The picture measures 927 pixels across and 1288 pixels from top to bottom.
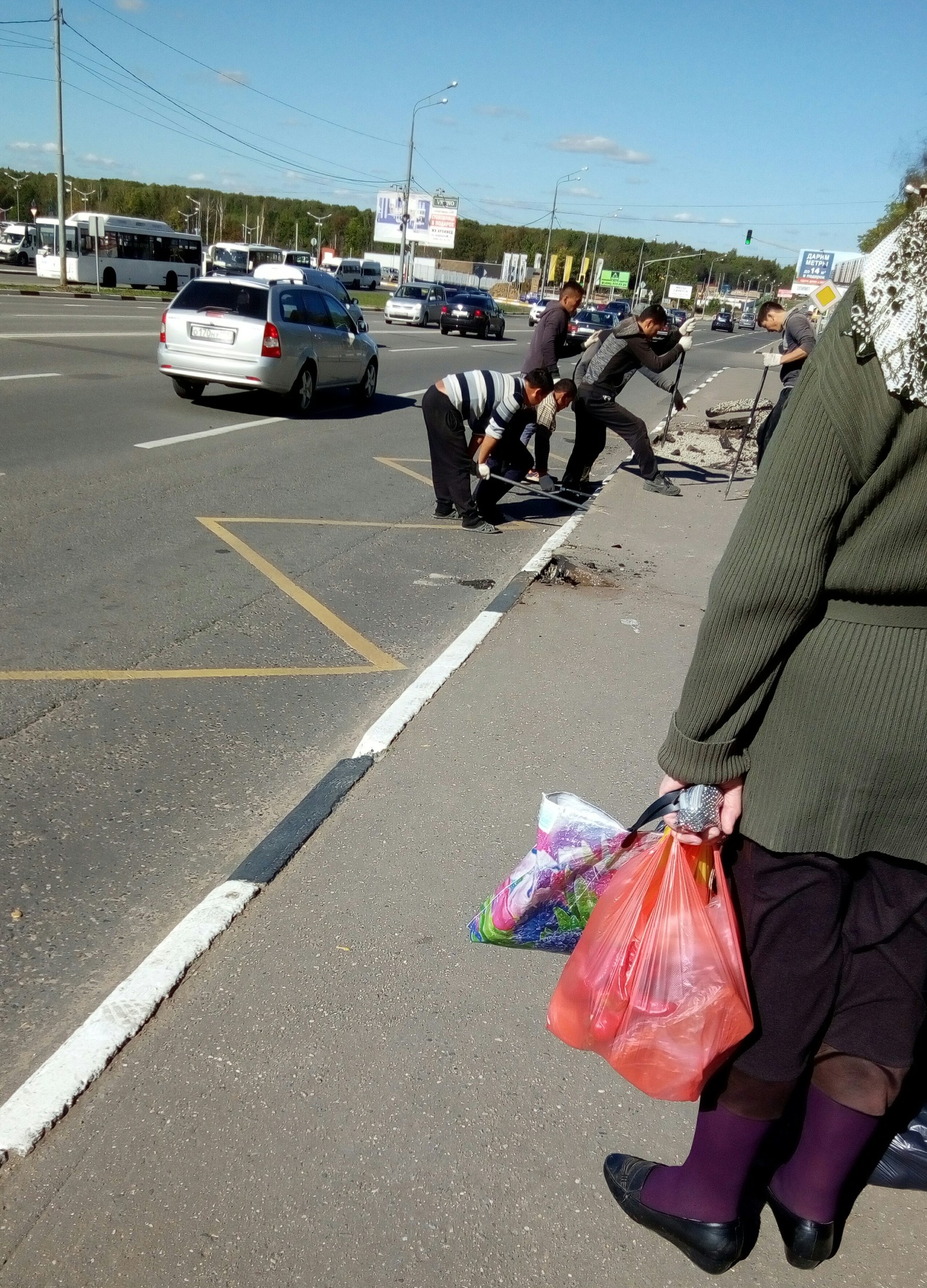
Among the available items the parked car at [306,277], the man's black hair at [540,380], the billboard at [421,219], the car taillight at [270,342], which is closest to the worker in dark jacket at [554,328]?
the car taillight at [270,342]

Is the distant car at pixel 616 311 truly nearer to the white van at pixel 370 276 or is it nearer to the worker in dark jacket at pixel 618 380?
the white van at pixel 370 276

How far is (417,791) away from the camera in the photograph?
395 centimetres

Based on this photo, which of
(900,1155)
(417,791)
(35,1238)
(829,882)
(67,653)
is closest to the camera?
(829,882)

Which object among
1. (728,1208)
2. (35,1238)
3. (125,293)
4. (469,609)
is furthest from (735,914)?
(125,293)

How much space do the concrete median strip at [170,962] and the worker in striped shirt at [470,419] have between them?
3.94 metres

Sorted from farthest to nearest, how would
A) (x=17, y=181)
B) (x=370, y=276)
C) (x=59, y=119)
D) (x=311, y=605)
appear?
(x=17, y=181) → (x=370, y=276) → (x=59, y=119) → (x=311, y=605)

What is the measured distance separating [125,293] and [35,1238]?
135ft

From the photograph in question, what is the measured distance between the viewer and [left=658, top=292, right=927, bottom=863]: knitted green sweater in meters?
1.60

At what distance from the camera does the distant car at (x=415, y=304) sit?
3900 cm

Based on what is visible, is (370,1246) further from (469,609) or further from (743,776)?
(469,609)

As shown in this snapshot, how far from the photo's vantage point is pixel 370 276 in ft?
219

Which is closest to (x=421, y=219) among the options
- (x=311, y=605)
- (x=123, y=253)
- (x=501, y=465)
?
(x=123, y=253)

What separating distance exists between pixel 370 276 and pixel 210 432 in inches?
2312

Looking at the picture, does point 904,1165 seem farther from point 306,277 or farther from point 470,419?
point 306,277
